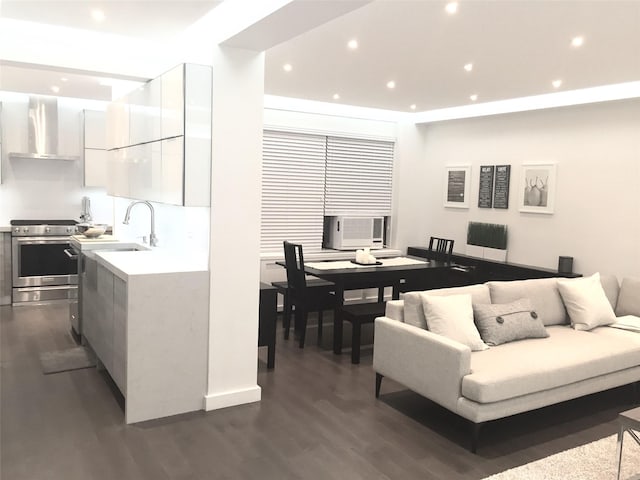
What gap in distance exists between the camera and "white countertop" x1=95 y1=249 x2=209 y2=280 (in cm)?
372

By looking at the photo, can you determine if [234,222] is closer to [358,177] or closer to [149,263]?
[149,263]

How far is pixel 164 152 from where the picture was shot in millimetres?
4000

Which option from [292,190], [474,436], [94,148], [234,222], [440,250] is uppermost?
[94,148]

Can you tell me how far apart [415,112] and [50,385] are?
5.68m

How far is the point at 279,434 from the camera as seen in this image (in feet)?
11.6

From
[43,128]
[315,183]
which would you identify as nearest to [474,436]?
[315,183]

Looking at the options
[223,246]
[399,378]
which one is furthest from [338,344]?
[223,246]

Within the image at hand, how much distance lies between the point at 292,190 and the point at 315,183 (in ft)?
1.17

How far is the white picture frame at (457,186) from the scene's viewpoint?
749 centimetres

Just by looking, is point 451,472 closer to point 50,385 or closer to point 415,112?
point 50,385

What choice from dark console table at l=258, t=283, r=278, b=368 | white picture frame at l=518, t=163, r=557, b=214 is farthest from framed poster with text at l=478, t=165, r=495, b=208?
dark console table at l=258, t=283, r=278, b=368

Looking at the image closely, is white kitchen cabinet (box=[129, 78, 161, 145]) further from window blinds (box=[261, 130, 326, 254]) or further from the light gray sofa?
window blinds (box=[261, 130, 326, 254])

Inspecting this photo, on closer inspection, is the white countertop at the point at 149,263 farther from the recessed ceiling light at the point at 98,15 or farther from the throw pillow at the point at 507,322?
the throw pillow at the point at 507,322

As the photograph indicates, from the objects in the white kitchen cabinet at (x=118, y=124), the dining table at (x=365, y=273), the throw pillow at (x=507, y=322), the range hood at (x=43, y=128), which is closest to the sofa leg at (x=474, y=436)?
the throw pillow at (x=507, y=322)
